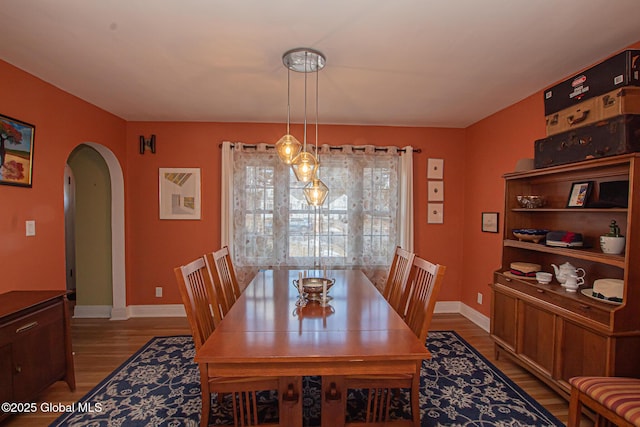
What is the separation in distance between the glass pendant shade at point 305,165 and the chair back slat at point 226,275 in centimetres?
98

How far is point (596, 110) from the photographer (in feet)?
6.49

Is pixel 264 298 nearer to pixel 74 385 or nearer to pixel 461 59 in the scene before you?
pixel 74 385

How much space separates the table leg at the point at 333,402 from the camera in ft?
5.24

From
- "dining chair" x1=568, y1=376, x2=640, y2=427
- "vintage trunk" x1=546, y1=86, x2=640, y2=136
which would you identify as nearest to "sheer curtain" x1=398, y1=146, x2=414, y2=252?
"vintage trunk" x1=546, y1=86, x2=640, y2=136

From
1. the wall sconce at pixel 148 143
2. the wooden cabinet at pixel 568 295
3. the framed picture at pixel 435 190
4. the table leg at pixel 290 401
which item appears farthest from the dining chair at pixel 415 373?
the wall sconce at pixel 148 143

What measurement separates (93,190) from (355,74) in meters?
3.49

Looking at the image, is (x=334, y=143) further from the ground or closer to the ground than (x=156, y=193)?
further from the ground

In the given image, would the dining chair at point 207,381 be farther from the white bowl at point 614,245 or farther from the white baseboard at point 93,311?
the white baseboard at point 93,311

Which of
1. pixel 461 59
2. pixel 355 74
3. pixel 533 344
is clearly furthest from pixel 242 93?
pixel 533 344

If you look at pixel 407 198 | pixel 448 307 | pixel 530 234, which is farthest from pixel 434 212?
pixel 530 234

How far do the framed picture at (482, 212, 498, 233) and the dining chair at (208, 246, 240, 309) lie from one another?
113 inches

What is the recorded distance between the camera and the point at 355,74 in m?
2.51

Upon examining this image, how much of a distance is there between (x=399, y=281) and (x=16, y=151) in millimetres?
3167

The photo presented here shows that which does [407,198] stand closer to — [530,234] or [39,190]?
[530,234]
